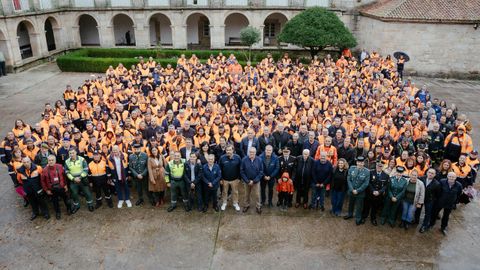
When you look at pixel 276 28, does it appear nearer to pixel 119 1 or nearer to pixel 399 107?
pixel 119 1

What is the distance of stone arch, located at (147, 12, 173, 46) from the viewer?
3020 centimetres

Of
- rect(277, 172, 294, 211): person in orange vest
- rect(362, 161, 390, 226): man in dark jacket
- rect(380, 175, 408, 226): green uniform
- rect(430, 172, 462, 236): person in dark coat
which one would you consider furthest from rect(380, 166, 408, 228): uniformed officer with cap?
rect(277, 172, 294, 211): person in orange vest

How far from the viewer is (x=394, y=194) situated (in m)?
7.68

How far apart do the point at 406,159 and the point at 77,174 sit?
281 inches

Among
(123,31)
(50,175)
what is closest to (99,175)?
(50,175)

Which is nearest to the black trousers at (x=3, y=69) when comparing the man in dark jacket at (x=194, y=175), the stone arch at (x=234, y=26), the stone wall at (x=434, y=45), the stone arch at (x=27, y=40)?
the stone arch at (x=27, y=40)

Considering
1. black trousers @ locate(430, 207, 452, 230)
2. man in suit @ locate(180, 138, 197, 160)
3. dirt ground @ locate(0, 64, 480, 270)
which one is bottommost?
dirt ground @ locate(0, 64, 480, 270)

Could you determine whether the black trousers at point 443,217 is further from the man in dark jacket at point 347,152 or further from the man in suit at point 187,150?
the man in suit at point 187,150

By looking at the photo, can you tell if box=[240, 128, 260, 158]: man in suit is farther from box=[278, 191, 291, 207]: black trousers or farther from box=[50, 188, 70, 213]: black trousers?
box=[50, 188, 70, 213]: black trousers

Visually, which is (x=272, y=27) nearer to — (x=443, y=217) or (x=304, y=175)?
(x=304, y=175)

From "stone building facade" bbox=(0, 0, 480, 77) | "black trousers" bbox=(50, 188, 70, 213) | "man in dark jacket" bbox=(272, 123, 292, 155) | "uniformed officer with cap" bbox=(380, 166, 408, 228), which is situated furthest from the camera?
"stone building facade" bbox=(0, 0, 480, 77)

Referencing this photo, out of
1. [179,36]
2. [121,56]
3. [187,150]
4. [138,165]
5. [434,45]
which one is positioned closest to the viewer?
[138,165]

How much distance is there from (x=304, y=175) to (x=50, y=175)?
17.8 ft

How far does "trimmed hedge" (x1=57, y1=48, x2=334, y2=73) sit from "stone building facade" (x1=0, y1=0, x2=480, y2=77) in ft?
8.49
